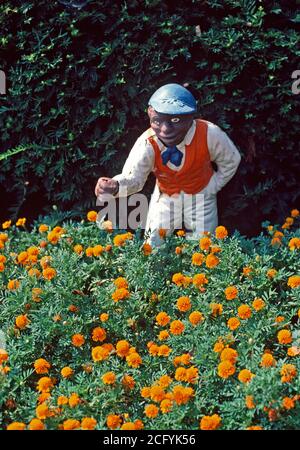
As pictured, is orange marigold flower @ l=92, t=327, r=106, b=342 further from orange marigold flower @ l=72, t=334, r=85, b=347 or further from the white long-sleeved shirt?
the white long-sleeved shirt

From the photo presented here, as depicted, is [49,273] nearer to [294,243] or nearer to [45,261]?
[45,261]

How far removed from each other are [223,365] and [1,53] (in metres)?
2.55

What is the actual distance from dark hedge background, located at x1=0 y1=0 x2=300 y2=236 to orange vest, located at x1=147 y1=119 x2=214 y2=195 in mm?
461

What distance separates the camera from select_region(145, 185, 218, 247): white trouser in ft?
14.6

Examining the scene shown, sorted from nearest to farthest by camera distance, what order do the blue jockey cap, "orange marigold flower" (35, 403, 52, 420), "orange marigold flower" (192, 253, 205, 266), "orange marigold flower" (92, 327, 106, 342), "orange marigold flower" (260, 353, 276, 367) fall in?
"orange marigold flower" (35, 403, 52, 420) → "orange marigold flower" (260, 353, 276, 367) → "orange marigold flower" (92, 327, 106, 342) → "orange marigold flower" (192, 253, 205, 266) → the blue jockey cap

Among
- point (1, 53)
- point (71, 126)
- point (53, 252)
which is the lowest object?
point (53, 252)

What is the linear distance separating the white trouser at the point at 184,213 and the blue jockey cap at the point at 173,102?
1.90ft

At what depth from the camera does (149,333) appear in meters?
3.74

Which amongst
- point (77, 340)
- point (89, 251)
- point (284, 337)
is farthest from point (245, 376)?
point (89, 251)

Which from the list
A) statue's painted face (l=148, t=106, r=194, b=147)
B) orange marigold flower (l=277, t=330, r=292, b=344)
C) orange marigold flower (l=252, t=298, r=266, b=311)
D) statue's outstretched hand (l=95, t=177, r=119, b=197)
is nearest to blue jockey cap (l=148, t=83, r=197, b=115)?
statue's painted face (l=148, t=106, r=194, b=147)

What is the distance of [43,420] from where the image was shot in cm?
312

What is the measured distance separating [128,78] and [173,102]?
2.54ft

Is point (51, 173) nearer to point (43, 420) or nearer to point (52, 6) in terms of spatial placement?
point (52, 6)
